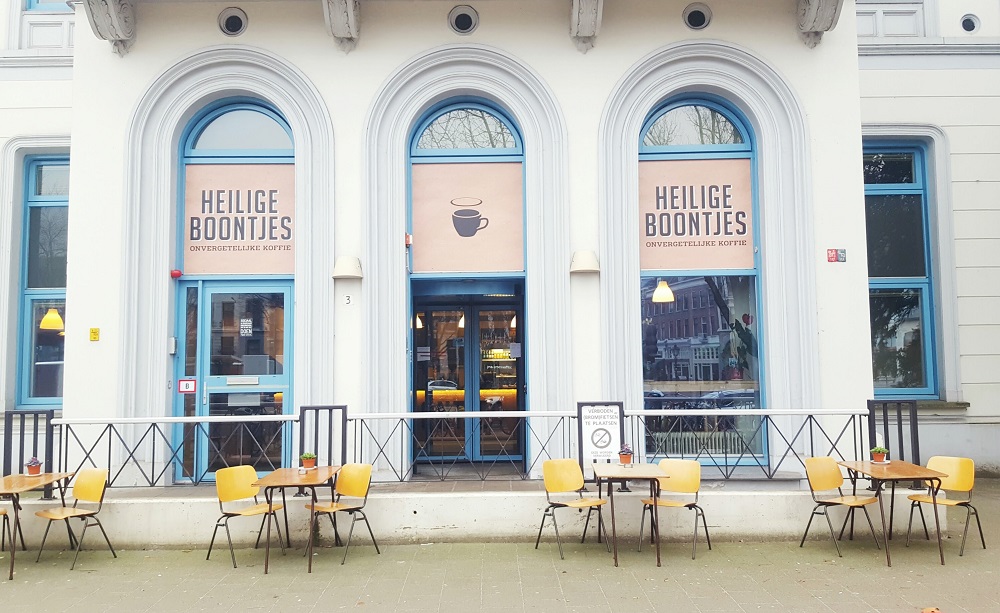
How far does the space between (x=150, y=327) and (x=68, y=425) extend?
138cm

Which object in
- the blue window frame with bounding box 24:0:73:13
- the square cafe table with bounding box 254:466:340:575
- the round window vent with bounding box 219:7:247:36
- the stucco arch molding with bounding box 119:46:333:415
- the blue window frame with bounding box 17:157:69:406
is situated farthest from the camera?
the blue window frame with bounding box 24:0:73:13

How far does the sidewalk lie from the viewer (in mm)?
5438

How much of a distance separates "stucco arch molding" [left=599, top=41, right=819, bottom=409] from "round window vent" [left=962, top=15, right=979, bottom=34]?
427 cm

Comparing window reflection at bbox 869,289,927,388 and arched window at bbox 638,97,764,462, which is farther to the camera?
window reflection at bbox 869,289,927,388

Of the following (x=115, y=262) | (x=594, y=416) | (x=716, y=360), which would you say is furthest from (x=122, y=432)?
(x=716, y=360)

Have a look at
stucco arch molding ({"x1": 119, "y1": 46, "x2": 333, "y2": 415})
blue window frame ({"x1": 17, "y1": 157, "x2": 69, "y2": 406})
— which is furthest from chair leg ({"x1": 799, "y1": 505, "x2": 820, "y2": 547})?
blue window frame ({"x1": 17, "y1": 157, "x2": 69, "y2": 406})

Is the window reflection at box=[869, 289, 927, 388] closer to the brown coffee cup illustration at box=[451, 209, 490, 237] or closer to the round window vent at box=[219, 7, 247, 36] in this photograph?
the brown coffee cup illustration at box=[451, 209, 490, 237]

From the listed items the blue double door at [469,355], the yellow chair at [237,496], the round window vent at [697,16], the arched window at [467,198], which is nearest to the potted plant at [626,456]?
the arched window at [467,198]

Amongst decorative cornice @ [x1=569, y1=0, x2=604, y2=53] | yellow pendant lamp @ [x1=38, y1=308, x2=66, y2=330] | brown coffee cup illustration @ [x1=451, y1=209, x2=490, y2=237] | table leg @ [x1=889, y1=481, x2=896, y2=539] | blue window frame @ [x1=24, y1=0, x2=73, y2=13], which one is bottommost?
table leg @ [x1=889, y1=481, x2=896, y2=539]

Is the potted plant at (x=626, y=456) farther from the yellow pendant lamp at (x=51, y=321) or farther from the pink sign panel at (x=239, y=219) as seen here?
the yellow pendant lamp at (x=51, y=321)

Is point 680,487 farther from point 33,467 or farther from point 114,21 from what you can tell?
point 114,21

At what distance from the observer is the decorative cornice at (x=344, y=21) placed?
27.1ft

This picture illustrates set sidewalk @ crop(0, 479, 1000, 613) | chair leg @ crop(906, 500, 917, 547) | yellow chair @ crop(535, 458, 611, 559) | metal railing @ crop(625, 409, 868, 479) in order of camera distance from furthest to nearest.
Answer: metal railing @ crop(625, 409, 868, 479) < chair leg @ crop(906, 500, 917, 547) < yellow chair @ crop(535, 458, 611, 559) < sidewalk @ crop(0, 479, 1000, 613)

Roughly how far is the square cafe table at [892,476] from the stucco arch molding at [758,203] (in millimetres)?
1394
